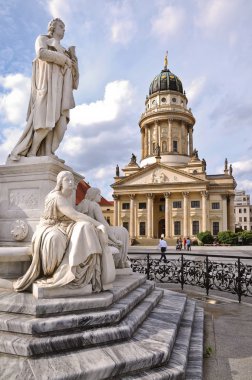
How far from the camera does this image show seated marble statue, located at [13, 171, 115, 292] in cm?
317

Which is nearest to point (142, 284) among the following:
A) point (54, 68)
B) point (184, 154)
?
point (54, 68)

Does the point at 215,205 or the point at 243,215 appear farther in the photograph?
the point at 243,215

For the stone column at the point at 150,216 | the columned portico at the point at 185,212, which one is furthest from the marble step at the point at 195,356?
the stone column at the point at 150,216

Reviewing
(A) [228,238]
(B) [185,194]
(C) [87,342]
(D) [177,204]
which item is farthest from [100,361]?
(D) [177,204]

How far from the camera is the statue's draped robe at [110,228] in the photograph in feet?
15.3

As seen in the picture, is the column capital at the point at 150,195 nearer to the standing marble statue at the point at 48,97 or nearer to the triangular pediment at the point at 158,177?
the triangular pediment at the point at 158,177

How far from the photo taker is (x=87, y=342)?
109 inches

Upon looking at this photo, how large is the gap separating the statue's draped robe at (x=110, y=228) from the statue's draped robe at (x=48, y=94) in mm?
1147

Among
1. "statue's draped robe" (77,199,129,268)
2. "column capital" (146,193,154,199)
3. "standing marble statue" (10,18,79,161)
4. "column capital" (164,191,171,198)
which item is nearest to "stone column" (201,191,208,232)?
"column capital" (164,191,171,198)

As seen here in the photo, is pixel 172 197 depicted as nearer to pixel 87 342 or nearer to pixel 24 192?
pixel 24 192

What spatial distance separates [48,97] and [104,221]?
2.24m

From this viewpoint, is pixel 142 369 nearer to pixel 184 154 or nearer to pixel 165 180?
pixel 165 180

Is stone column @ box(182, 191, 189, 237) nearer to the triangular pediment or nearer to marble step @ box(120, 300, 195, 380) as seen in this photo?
the triangular pediment

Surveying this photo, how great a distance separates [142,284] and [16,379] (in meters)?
3.09
